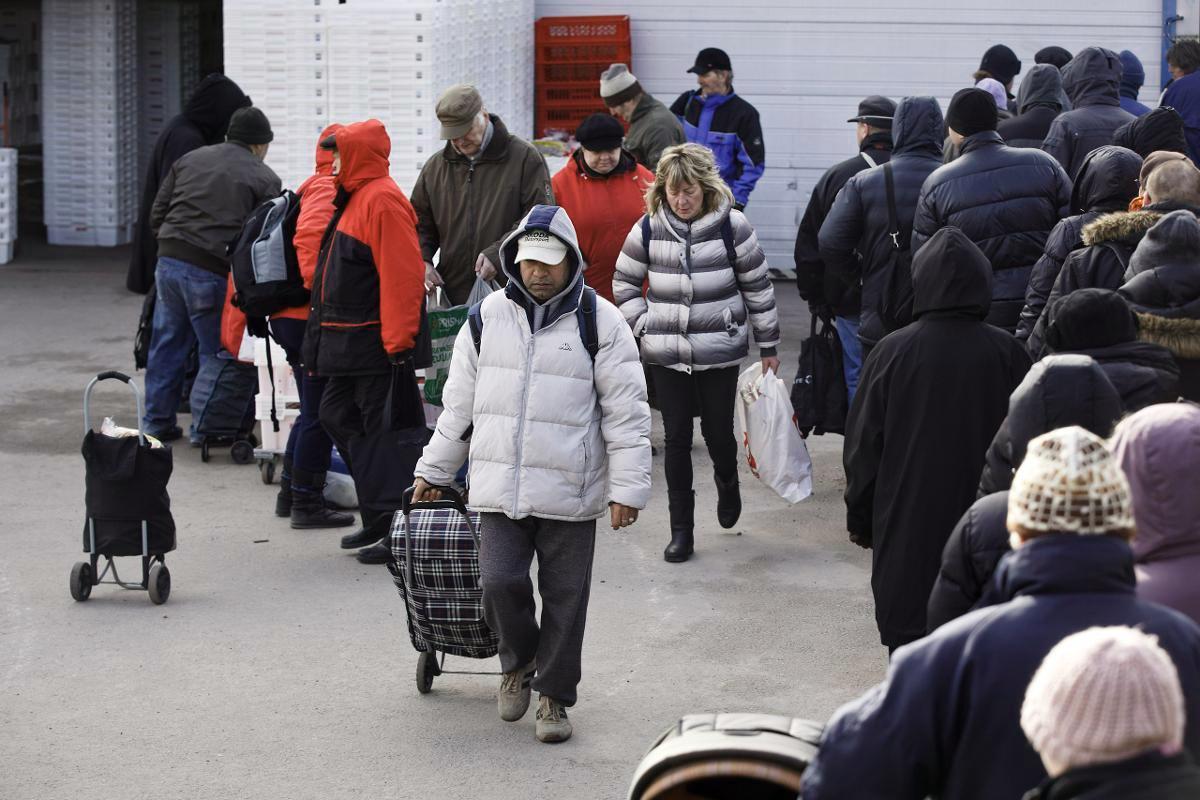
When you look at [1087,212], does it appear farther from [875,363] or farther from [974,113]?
[875,363]

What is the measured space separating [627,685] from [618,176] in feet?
12.2

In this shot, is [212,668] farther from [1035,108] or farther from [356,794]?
[1035,108]

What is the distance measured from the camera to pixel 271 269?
8477mm

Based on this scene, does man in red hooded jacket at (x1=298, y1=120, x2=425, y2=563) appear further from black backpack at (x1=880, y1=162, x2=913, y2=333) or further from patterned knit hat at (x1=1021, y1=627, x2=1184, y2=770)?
patterned knit hat at (x1=1021, y1=627, x2=1184, y2=770)

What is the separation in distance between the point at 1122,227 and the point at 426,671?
3.11 m

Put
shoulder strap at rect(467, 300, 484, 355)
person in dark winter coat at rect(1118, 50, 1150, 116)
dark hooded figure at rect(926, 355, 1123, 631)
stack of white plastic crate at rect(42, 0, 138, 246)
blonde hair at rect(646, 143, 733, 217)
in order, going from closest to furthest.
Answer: dark hooded figure at rect(926, 355, 1123, 631) < shoulder strap at rect(467, 300, 484, 355) < blonde hair at rect(646, 143, 733, 217) < person in dark winter coat at rect(1118, 50, 1150, 116) < stack of white plastic crate at rect(42, 0, 138, 246)

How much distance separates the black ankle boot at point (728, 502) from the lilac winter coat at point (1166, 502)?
4585mm

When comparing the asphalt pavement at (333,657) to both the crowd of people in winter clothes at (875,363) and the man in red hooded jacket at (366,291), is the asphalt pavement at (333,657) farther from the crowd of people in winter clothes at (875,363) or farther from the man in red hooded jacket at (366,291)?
the man in red hooded jacket at (366,291)

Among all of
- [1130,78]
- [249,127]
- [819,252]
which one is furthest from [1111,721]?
[1130,78]

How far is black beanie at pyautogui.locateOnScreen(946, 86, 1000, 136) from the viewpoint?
7.45 m

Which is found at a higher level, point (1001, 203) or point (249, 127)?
point (249, 127)

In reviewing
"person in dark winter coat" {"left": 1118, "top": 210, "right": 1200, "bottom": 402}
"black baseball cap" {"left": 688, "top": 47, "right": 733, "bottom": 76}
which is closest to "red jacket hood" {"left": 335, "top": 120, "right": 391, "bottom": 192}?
"person in dark winter coat" {"left": 1118, "top": 210, "right": 1200, "bottom": 402}

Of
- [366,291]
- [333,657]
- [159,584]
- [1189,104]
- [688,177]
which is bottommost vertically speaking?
[333,657]

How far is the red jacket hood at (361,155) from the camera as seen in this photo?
7.71 meters
